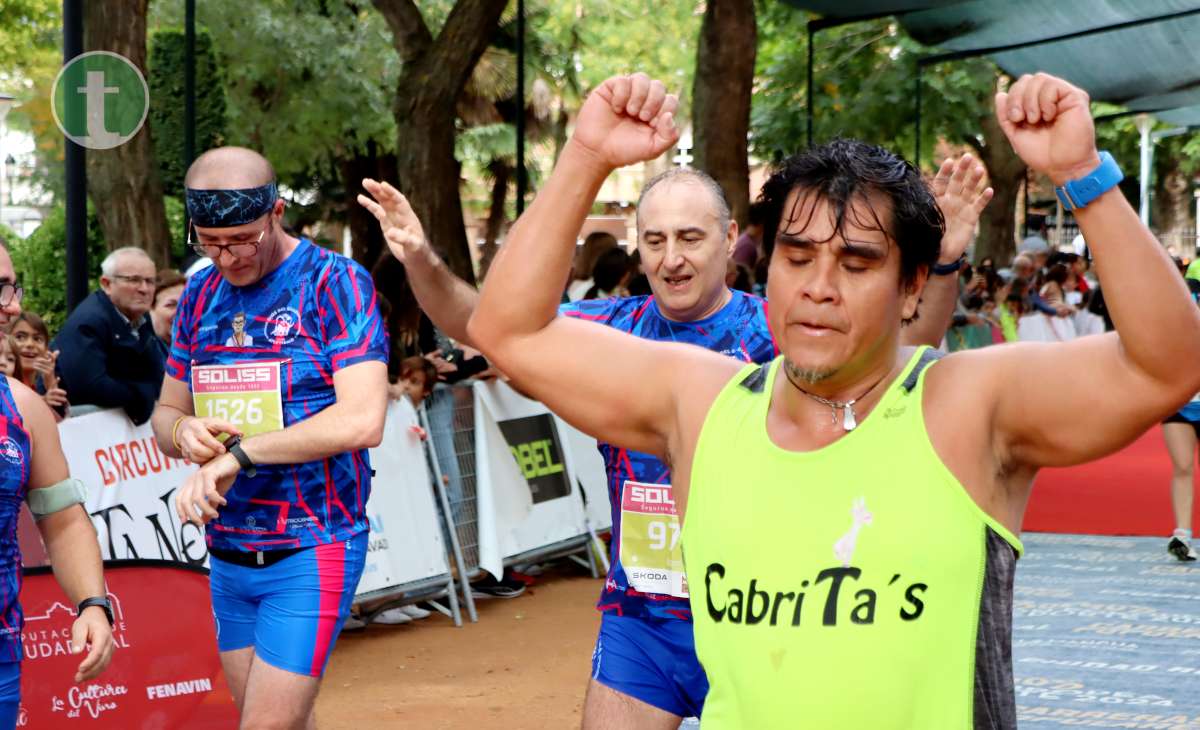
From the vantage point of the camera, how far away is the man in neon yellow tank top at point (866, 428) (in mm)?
2297

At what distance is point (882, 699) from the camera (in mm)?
2426

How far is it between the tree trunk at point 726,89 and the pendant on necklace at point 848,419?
49.7ft

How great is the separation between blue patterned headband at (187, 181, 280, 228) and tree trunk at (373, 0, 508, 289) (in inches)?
438

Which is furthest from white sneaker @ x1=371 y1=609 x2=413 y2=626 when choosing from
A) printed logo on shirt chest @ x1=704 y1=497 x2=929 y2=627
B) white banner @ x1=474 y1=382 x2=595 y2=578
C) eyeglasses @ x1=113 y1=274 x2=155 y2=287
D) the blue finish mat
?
printed logo on shirt chest @ x1=704 y1=497 x2=929 y2=627

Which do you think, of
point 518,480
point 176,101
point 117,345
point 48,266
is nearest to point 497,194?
point 176,101

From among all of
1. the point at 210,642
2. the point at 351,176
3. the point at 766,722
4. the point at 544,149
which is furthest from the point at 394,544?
the point at 544,149

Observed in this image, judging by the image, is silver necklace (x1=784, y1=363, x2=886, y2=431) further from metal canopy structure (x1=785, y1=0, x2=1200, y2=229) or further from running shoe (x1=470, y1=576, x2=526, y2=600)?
metal canopy structure (x1=785, y1=0, x2=1200, y2=229)

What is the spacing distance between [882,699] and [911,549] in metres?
0.23

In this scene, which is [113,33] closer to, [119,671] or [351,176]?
[119,671]

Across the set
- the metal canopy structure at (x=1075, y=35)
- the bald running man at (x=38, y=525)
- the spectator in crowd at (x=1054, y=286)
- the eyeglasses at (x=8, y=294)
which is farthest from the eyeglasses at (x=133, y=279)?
the spectator in crowd at (x=1054, y=286)

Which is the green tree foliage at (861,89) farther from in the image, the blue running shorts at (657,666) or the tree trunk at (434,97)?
the blue running shorts at (657,666)

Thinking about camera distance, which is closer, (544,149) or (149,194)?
(149,194)

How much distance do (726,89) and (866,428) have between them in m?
15.6

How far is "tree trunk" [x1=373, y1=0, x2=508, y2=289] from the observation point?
1605 centimetres
